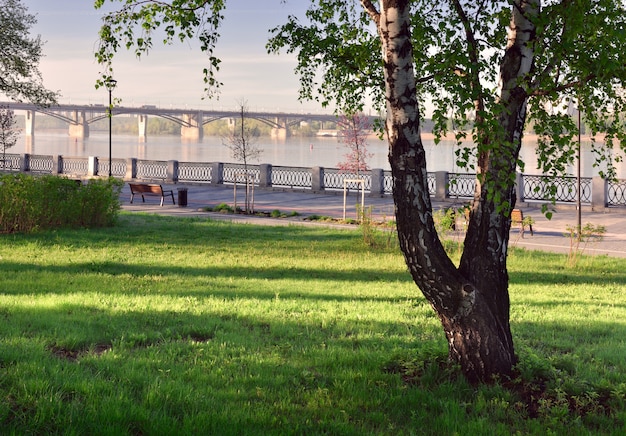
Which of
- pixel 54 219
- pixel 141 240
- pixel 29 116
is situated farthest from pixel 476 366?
pixel 29 116

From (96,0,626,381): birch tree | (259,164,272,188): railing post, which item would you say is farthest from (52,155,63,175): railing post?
(96,0,626,381): birch tree

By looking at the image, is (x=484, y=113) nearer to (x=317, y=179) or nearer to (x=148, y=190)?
(x=148, y=190)

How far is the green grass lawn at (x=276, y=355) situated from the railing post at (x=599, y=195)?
15.3 metres

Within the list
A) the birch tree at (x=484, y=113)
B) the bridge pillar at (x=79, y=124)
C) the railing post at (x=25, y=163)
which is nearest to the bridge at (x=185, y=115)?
the bridge pillar at (x=79, y=124)

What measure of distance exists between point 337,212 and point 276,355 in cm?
1934

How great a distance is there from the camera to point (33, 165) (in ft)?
156

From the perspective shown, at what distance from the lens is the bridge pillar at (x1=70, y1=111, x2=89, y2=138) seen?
10356cm

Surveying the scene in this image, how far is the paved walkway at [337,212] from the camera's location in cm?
1806

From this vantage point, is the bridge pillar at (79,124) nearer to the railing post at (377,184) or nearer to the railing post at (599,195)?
the railing post at (377,184)

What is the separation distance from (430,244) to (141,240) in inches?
467

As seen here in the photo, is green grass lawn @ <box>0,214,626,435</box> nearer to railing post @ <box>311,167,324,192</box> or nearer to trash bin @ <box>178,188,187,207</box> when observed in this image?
trash bin @ <box>178,188,187,207</box>

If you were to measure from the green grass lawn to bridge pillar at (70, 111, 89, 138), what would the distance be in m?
95.4

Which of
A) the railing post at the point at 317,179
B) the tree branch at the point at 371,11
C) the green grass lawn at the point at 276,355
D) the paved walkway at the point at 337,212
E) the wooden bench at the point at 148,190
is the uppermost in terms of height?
the tree branch at the point at 371,11

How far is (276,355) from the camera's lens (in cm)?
654
